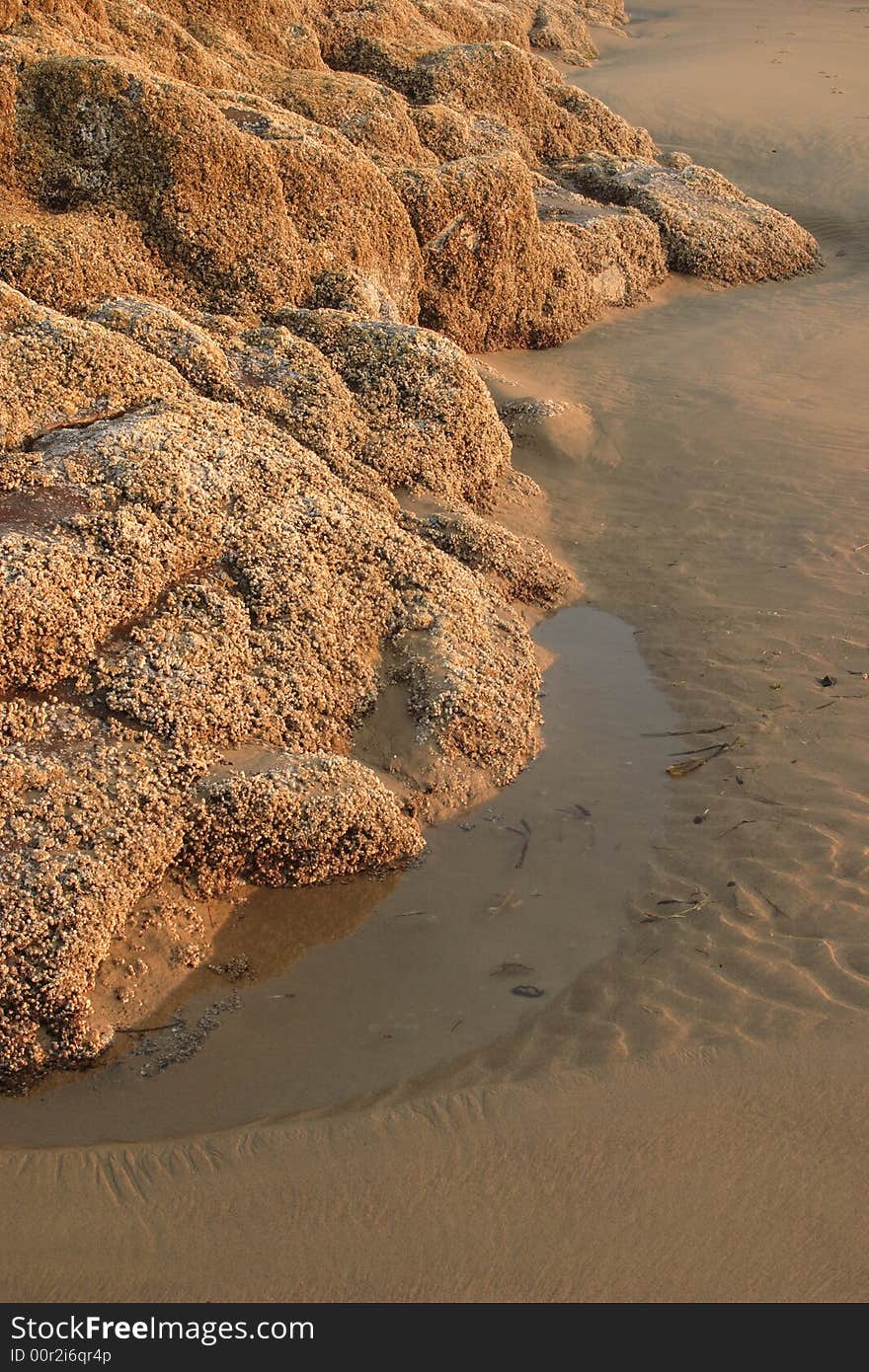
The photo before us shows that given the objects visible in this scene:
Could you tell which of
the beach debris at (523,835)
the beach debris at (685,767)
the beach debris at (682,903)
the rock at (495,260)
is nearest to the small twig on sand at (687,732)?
the beach debris at (685,767)

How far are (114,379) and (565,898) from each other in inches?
102

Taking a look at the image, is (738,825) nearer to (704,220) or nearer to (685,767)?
(685,767)

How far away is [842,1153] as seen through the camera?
3.07 meters

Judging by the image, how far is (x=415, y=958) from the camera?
363 cm

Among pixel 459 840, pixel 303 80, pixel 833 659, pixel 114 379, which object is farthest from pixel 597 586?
pixel 303 80

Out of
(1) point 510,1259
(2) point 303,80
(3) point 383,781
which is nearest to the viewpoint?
(1) point 510,1259

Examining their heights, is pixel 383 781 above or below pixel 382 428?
below

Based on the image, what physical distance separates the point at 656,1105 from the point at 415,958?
0.84 meters

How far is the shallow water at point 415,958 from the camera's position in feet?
10.4

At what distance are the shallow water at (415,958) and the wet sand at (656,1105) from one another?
32 millimetres

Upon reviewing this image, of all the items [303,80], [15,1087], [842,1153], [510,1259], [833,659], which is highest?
[303,80]

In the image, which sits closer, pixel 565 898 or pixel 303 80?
pixel 565 898

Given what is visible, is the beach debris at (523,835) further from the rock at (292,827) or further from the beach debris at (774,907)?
the beach debris at (774,907)

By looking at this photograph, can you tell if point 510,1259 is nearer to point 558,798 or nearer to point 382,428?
point 558,798
